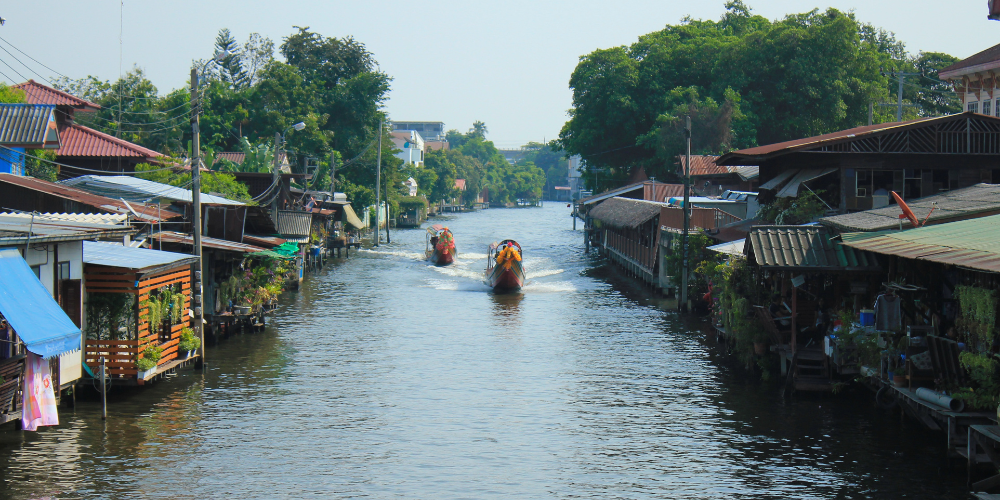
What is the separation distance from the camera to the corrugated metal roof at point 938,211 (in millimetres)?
21062

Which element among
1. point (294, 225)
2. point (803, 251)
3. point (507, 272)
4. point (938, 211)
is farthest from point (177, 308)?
point (294, 225)

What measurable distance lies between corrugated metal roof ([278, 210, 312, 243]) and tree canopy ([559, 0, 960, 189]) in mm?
30111

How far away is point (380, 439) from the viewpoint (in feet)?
60.4

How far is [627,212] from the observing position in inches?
2048

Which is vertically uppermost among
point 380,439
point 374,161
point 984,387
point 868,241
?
point 374,161

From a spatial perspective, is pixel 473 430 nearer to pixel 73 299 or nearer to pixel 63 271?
pixel 73 299

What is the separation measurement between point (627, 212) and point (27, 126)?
108 ft

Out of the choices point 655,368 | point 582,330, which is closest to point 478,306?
point 582,330

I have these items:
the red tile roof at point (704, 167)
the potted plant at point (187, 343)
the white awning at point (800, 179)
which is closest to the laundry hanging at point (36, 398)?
the potted plant at point (187, 343)

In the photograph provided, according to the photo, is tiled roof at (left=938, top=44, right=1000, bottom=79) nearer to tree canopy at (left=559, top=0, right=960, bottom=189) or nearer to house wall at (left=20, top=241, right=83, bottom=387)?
tree canopy at (left=559, top=0, right=960, bottom=189)

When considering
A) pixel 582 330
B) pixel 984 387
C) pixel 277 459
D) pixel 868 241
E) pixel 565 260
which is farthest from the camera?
pixel 565 260

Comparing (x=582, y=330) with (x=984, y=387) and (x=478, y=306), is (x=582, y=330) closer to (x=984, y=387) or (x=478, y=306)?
(x=478, y=306)

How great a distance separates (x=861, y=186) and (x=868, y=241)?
9.75m

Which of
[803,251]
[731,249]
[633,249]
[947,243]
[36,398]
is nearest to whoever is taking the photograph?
[36,398]
